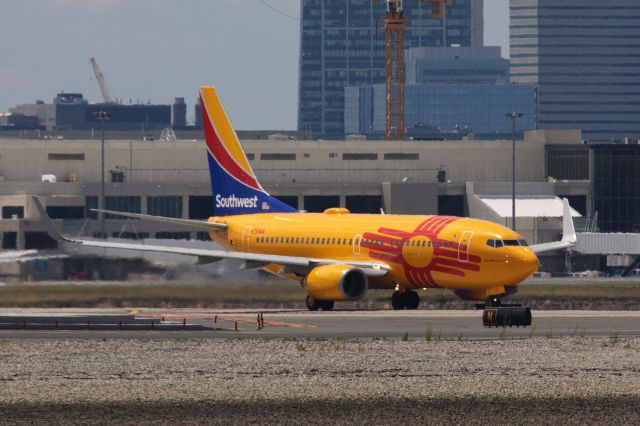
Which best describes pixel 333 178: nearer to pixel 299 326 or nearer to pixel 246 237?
pixel 246 237

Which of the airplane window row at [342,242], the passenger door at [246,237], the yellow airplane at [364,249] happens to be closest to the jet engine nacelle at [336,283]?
the yellow airplane at [364,249]

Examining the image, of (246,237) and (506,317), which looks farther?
(246,237)

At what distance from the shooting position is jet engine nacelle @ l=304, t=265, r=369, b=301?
7519 centimetres

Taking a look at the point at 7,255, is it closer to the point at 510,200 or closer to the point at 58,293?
the point at 58,293

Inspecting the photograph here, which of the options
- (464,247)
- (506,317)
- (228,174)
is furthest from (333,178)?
(506,317)

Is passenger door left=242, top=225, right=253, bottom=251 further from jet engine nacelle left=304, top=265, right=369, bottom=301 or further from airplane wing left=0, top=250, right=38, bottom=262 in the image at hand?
airplane wing left=0, top=250, right=38, bottom=262

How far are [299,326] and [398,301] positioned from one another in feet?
45.1

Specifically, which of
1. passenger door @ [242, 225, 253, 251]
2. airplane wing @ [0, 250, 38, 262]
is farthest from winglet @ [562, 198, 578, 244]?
airplane wing @ [0, 250, 38, 262]

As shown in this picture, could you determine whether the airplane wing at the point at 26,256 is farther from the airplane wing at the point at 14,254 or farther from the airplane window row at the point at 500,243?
the airplane window row at the point at 500,243

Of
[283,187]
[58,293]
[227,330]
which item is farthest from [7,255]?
[283,187]

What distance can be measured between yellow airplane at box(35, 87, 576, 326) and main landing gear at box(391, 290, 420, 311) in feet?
0.15

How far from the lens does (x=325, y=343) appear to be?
5559cm

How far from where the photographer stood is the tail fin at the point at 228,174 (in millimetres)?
86625

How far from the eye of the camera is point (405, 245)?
248ft
